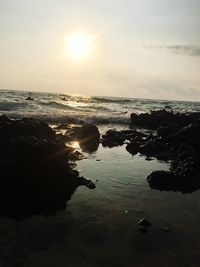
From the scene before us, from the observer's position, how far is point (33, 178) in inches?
559

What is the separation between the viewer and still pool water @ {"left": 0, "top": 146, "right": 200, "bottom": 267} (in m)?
9.02

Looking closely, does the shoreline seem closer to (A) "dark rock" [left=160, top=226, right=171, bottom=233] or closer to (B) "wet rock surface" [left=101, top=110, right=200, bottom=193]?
(B) "wet rock surface" [left=101, top=110, right=200, bottom=193]

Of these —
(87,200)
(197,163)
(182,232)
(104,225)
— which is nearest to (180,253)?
(182,232)

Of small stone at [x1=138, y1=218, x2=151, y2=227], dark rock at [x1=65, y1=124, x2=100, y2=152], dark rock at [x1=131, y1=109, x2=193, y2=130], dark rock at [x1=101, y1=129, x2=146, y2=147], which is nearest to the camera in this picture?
small stone at [x1=138, y1=218, x2=151, y2=227]

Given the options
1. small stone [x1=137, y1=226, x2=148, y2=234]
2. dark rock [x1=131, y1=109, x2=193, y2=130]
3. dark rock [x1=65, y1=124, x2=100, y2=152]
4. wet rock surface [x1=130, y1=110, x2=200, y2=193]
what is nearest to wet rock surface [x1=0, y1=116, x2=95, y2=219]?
small stone [x1=137, y1=226, x2=148, y2=234]

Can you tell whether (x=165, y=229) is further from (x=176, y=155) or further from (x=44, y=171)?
(x=176, y=155)

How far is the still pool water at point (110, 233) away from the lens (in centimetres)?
902

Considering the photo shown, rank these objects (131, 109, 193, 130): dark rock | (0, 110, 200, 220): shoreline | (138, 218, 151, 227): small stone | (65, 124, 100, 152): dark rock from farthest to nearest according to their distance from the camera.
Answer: (131, 109, 193, 130): dark rock → (65, 124, 100, 152): dark rock → (0, 110, 200, 220): shoreline → (138, 218, 151, 227): small stone

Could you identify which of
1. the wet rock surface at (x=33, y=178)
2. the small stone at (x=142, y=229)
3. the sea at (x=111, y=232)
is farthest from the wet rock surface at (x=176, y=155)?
the small stone at (x=142, y=229)

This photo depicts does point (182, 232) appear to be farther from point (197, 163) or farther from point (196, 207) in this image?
point (197, 163)

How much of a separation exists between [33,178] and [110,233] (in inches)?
188

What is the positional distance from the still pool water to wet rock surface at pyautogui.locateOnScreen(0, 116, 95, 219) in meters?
0.58

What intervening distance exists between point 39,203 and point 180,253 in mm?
5151

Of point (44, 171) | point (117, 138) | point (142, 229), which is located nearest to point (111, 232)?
point (142, 229)
